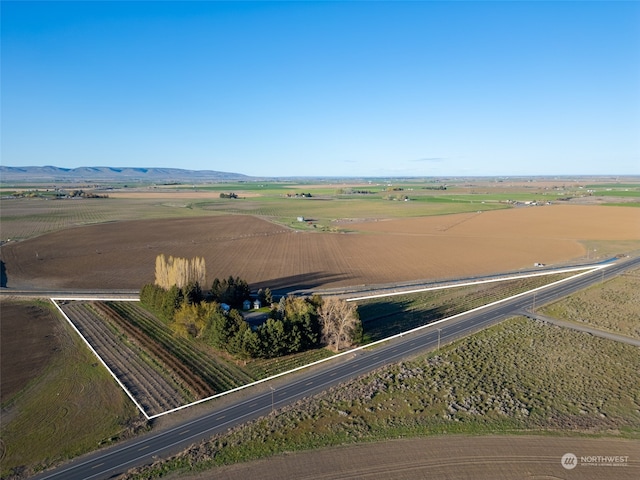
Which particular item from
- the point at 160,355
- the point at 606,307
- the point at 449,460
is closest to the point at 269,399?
the point at 160,355

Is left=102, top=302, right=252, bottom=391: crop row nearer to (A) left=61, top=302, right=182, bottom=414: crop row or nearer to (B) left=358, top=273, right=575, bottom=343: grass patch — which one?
(A) left=61, top=302, right=182, bottom=414: crop row

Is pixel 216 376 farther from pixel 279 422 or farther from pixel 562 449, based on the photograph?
pixel 562 449
